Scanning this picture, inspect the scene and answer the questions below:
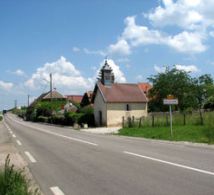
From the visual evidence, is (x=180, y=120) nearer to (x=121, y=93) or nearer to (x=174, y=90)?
(x=121, y=93)

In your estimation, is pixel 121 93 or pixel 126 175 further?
pixel 121 93

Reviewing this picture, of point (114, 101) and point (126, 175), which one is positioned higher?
point (114, 101)

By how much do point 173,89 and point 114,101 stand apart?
15.7 meters

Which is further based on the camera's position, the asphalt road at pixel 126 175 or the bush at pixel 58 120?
the bush at pixel 58 120

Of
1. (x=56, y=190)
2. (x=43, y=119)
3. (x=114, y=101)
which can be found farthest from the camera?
(x=43, y=119)

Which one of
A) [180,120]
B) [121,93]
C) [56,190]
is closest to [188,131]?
[180,120]

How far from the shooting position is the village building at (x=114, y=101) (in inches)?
1975

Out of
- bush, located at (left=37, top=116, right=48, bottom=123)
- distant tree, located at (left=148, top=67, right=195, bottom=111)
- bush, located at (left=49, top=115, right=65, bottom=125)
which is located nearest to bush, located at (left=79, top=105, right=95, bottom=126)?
bush, located at (left=49, top=115, right=65, bottom=125)

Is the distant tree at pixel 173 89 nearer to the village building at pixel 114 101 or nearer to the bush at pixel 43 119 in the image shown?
the village building at pixel 114 101

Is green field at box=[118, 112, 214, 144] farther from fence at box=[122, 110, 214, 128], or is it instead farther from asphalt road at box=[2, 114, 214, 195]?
asphalt road at box=[2, 114, 214, 195]

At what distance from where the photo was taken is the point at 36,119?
94562 millimetres

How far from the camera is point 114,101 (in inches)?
1986

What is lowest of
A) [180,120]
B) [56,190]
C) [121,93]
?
[56,190]

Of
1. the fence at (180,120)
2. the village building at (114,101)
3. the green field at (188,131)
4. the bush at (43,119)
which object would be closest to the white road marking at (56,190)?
the green field at (188,131)
